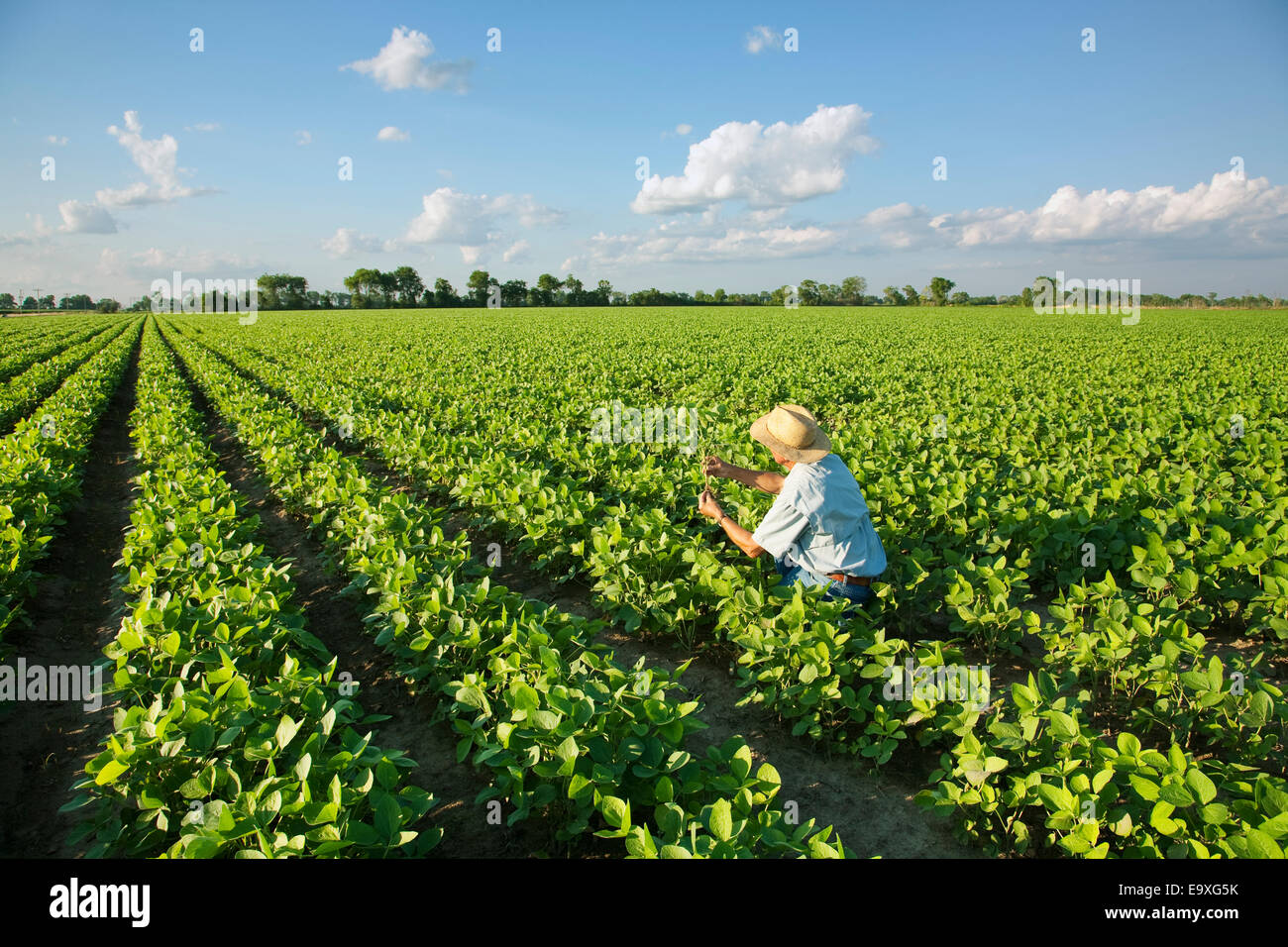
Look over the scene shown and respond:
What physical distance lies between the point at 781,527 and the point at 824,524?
287 mm

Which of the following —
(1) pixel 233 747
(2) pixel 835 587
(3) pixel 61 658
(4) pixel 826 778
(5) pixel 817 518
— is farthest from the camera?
(3) pixel 61 658

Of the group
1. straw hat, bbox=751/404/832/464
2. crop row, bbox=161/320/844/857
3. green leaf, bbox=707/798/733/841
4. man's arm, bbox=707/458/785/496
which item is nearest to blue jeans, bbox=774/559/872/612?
man's arm, bbox=707/458/785/496

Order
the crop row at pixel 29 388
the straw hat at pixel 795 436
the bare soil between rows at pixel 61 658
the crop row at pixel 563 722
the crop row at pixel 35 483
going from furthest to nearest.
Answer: the crop row at pixel 29 388, the crop row at pixel 35 483, the straw hat at pixel 795 436, the bare soil between rows at pixel 61 658, the crop row at pixel 563 722

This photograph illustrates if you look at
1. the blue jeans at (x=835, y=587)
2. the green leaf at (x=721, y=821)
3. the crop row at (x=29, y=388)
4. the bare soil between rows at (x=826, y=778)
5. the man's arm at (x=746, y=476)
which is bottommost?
the bare soil between rows at (x=826, y=778)

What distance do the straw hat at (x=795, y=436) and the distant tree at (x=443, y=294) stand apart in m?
101

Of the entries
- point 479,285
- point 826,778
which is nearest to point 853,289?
point 479,285

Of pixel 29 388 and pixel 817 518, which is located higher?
pixel 29 388

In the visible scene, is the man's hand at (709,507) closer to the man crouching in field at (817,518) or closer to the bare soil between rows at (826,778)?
the man crouching in field at (817,518)

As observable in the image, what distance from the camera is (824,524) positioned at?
3.88 metres

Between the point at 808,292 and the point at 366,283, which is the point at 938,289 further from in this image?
the point at 366,283

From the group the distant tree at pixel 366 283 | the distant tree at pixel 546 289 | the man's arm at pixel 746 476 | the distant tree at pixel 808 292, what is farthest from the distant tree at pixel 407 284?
the man's arm at pixel 746 476

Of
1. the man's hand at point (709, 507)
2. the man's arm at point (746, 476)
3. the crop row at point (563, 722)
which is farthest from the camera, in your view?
Result: the man's arm at point (746, 476)

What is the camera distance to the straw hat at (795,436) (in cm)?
397

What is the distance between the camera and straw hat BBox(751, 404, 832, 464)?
13.0 feet
